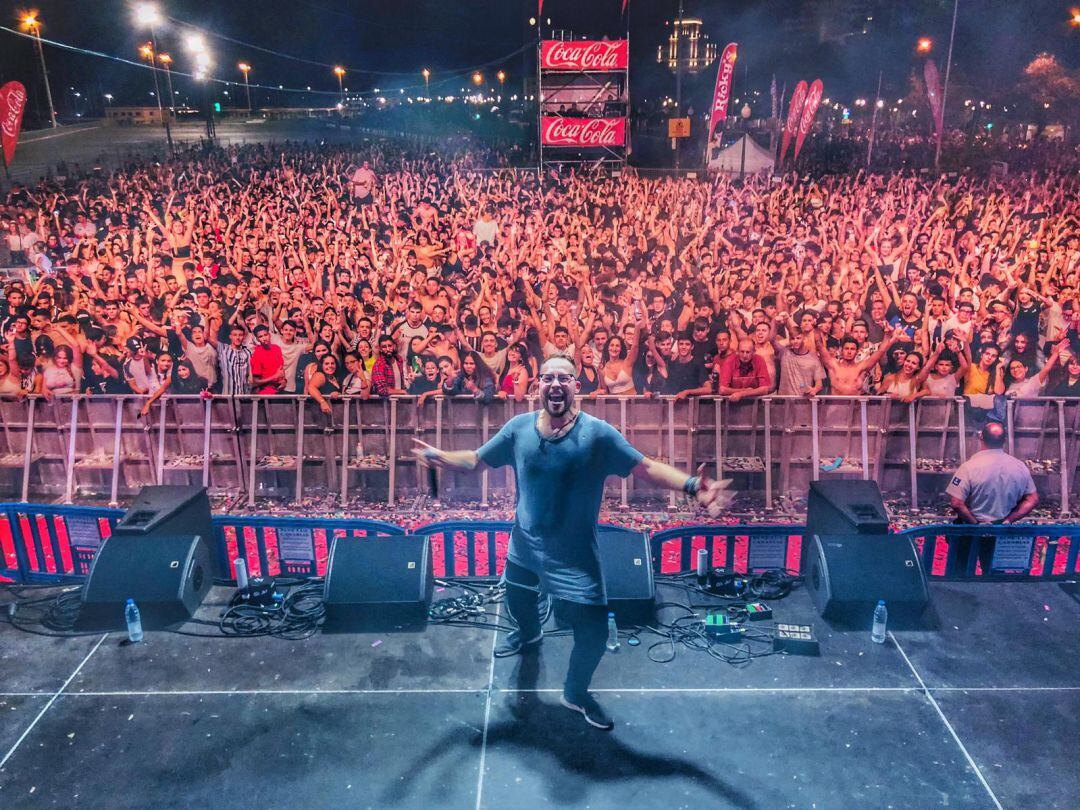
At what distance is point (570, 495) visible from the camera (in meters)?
3.76

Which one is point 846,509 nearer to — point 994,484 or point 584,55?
point 994,484

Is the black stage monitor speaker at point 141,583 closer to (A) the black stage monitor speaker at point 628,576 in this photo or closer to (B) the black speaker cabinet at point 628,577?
(B) the black speaker cabinet at point 628,577

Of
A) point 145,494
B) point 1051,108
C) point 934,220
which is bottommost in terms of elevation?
point 145,494

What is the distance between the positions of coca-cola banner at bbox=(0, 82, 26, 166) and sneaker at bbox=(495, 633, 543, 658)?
50.8 ft

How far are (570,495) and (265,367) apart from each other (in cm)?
534

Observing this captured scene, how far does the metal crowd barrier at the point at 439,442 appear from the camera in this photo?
24.4ft

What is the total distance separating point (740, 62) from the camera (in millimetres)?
72688

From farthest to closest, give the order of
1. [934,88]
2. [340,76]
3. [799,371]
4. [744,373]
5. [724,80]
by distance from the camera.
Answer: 1. [340,76]
2. [934,88]
3. [724,80]
4. [799,371]
5. [744,373]

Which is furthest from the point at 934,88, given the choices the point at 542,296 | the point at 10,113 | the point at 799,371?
the point at 10,113

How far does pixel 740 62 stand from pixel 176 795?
8132cm

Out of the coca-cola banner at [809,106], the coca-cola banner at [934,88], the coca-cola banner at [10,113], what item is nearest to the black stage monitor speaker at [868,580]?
the coca-cola banner at [809,106]

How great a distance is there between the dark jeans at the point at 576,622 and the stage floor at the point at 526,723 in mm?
261

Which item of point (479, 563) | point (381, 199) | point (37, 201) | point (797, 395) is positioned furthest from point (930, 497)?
point (37, 201)

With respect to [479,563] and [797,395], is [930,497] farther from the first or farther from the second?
[479,563]
